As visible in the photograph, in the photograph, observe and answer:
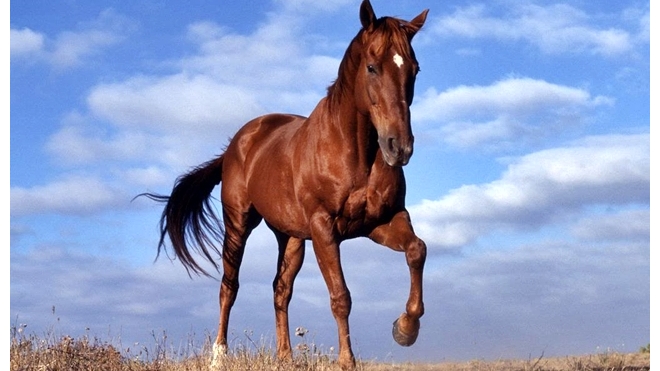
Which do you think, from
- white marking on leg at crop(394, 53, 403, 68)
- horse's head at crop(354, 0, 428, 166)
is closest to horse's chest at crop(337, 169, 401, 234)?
horse's head at crop(354, 0, 428, 166)

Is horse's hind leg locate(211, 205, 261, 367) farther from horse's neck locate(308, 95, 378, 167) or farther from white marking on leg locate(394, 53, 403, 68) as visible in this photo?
white marking on leg locate(394, 53, 403, 68)

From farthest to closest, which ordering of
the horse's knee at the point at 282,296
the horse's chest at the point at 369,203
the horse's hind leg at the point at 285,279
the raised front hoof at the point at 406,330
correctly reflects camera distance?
1. the horse's knee at the point at 282,296
2. the horse's hind leg at the point at 285,279
3. the horse's chest at the point at 369,203
4. the raised front hoof at the point at 406,330

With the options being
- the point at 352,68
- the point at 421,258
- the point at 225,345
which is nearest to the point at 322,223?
the point at 421,258

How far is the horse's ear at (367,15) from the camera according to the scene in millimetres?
7340

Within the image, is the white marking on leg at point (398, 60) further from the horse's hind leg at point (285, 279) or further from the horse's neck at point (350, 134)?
the horse's hind leg at point (285, 279)

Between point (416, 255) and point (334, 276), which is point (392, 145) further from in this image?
point (334, 276)

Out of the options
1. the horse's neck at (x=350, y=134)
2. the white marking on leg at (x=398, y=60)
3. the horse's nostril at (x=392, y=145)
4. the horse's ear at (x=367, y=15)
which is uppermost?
the horse's ear at (x=367, y=15)

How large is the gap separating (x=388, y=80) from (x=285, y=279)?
3.43 m

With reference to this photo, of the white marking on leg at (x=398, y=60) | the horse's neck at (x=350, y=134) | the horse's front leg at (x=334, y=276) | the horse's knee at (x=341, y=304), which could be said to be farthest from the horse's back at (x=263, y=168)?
the white marking on leg at (x=398, y=60)

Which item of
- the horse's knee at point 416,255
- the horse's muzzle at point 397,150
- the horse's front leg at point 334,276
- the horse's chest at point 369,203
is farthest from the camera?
the horse's chest at point 369,203

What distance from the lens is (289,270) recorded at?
9.71 meters

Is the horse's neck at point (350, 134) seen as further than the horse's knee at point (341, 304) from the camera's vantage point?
Yes

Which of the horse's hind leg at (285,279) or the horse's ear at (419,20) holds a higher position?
the horse's ear at (419,20)

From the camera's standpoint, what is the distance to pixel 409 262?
7.65m
